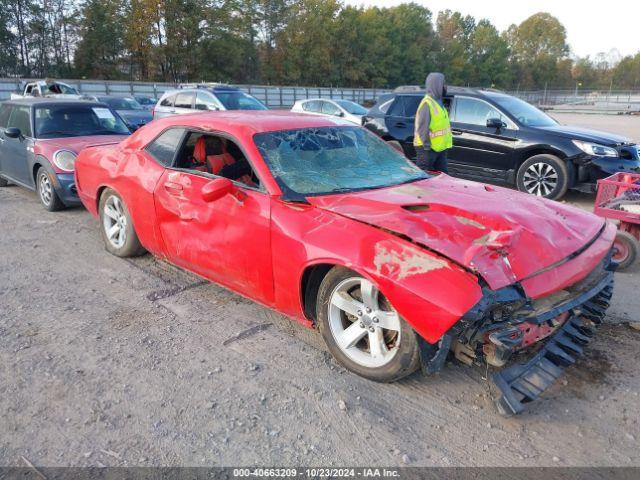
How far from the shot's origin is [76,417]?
Result: 2744mm

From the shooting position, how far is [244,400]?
115 inches

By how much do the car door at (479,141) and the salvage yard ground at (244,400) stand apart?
14.9 ft

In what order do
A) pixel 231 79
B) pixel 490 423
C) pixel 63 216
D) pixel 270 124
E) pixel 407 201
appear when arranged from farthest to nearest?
pixel 231 79 < pixel 63 216 < pixel 270 124 < pixel 407 201 < pixel 490 423

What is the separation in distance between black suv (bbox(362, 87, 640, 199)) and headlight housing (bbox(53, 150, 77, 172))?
5.61 metres

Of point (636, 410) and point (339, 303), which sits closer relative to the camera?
point (636, 410)

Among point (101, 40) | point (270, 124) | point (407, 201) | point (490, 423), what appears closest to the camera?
point (490, 423)


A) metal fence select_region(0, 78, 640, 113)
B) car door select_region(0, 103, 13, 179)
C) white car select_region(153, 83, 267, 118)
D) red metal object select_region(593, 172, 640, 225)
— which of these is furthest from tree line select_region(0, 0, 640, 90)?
red metal object select_region(593, 172, 640, 225)

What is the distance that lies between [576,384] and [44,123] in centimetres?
751

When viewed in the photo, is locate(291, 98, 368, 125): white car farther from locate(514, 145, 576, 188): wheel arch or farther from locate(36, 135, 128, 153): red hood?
locate(36, 135, 128, 153): red hood

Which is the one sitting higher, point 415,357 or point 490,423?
point 415,357

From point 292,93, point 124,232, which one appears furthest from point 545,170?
point 292,93

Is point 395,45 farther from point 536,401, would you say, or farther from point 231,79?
point 536,401

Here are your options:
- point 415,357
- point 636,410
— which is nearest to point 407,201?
point 415,357

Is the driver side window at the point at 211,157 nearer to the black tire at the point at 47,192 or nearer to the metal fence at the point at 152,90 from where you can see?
the black tire at the point at 47,192
